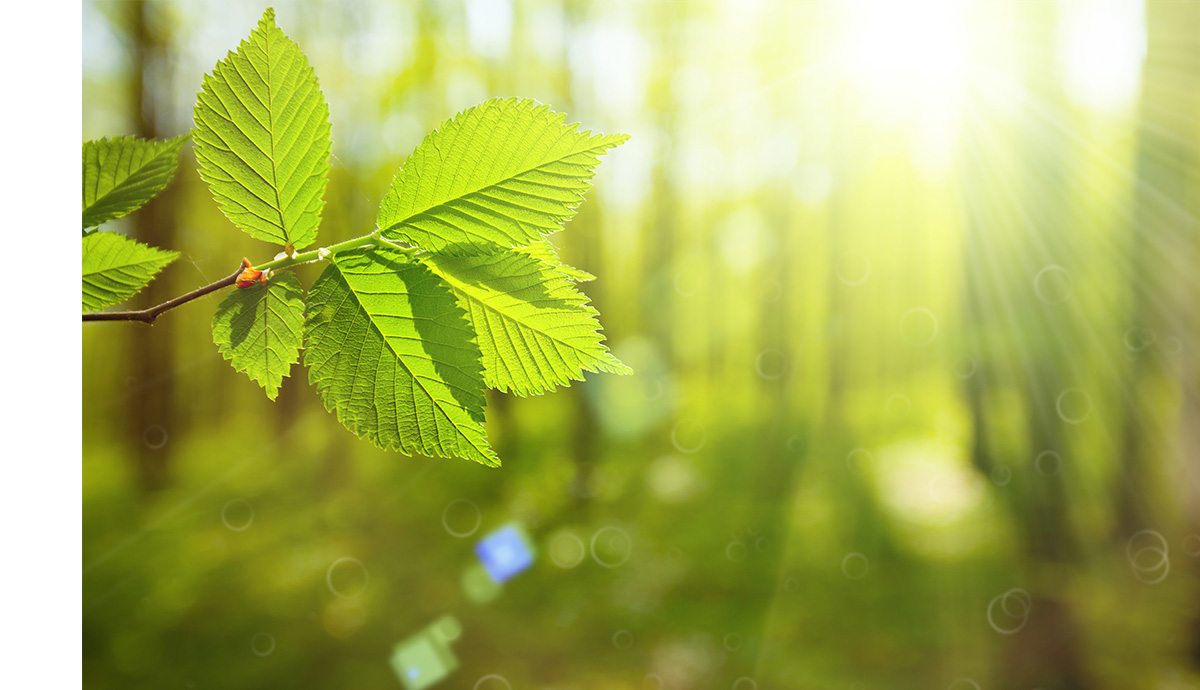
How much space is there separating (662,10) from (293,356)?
15.7ft

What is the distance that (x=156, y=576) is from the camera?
3.62 metres

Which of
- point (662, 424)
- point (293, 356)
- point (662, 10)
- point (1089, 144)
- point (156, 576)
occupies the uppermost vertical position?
point (662, 10)

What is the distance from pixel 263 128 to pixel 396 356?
7 centimetres

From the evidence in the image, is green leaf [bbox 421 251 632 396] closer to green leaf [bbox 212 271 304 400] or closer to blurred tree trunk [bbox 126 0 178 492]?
green leaf [bbox 212 271 304 400]

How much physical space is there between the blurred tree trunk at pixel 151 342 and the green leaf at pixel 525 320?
3.26 m

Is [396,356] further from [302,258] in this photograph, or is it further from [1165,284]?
[1165,284]

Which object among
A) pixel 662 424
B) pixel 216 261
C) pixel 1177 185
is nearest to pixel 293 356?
pixel 216 261

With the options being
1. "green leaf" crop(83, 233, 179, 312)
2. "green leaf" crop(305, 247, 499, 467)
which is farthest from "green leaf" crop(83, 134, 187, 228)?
"green leaf" crop(305, 247, 499, 467)

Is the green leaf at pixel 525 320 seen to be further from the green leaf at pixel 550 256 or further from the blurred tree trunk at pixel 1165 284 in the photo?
the blurred tree trunk at pixel 1165 284

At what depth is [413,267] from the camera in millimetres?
172

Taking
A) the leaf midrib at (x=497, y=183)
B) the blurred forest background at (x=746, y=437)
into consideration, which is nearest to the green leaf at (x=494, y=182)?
the leaf midrib at (x=497, y=183)

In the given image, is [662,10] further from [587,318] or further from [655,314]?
[587,318]

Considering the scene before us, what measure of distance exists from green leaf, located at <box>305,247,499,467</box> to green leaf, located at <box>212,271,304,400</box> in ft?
0.03

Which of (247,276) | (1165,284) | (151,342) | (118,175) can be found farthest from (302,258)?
(1165,284)
